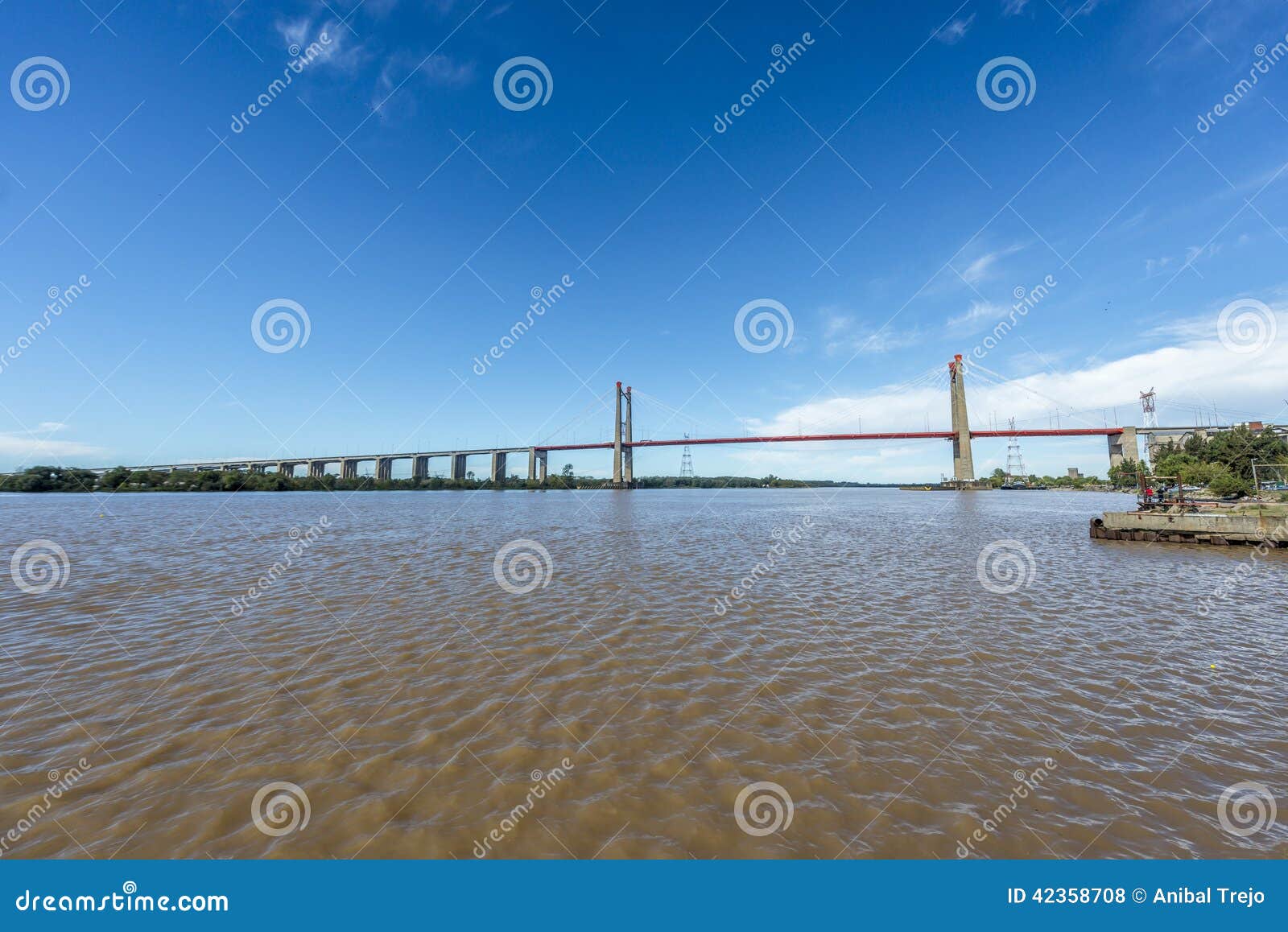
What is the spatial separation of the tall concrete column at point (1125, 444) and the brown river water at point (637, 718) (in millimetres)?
80404

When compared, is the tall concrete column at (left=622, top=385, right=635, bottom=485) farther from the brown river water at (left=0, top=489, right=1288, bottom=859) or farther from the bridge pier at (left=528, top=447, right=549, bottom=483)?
the brown river water at (left=0, top=489, right=1288, bottom=859)

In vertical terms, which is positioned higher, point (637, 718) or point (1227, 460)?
point (1227, 460)

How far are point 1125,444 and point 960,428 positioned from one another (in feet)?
73.8

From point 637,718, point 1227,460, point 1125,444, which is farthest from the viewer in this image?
point 1125,444

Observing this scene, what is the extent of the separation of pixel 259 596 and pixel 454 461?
89.8m

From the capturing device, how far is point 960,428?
72.7 metres

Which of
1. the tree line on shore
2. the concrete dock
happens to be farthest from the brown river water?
the tree line on shore

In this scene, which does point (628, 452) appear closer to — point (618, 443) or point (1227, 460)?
point (618, 443)

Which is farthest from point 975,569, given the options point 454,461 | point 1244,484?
point 454,461

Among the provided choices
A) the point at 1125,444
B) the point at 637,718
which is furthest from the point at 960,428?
the point at 637,718

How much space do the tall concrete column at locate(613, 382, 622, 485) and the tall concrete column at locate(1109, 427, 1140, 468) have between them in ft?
239

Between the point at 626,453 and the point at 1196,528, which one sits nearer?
the point at 1196,528

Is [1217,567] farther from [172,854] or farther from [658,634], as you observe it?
[172,854]

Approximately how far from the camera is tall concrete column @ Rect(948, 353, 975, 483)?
72.4 m
